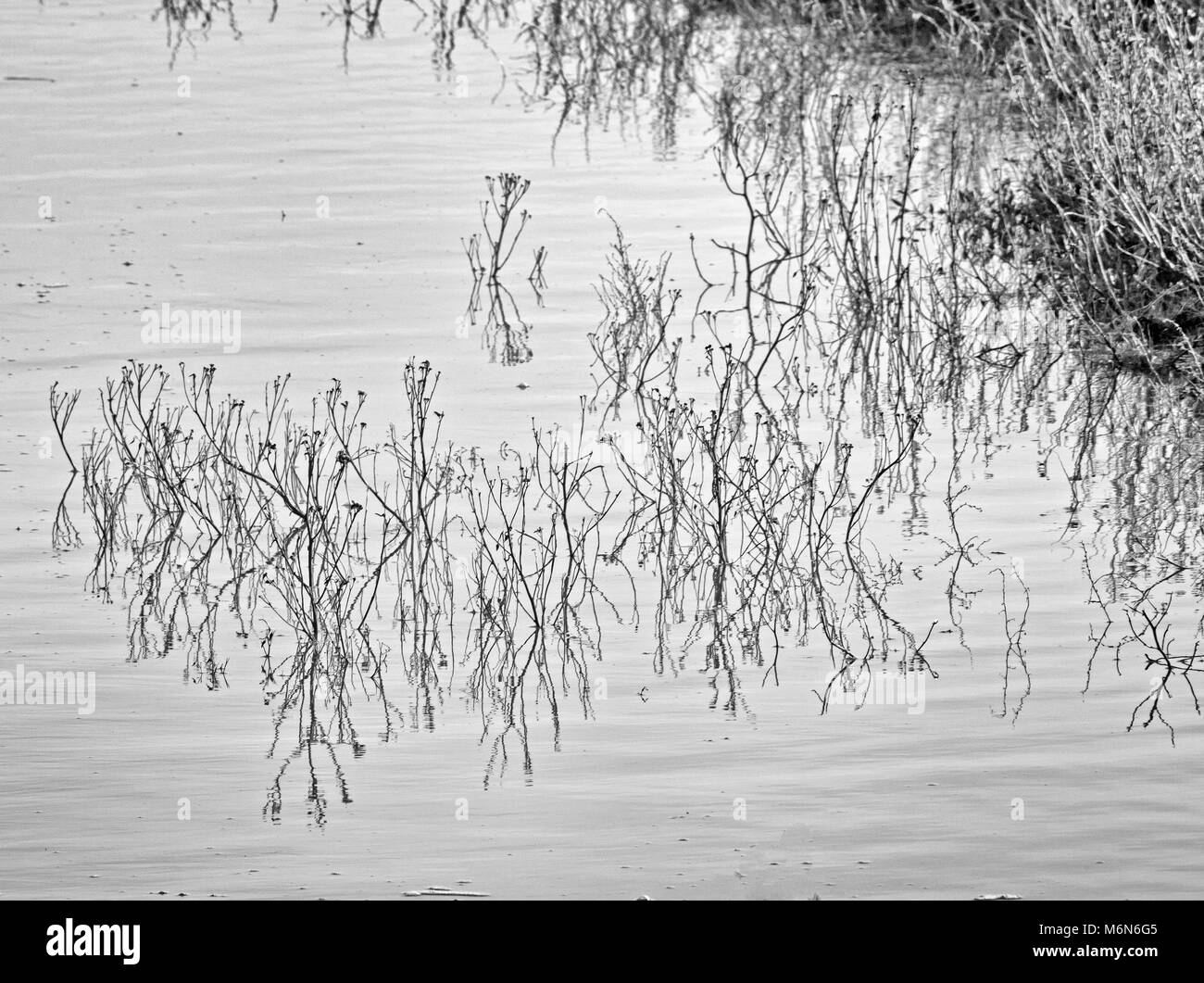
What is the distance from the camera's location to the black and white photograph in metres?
5.33

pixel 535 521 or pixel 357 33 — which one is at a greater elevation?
pixel 357 33

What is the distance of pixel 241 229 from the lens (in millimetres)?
11266

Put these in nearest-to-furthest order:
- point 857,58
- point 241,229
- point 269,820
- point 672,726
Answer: point 269,820
point 672,726
point 241,229
point 857,58

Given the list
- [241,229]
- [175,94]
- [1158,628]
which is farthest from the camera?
[175,94]

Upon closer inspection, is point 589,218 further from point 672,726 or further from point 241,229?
point 672,726

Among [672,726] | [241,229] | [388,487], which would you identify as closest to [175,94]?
[241,229]

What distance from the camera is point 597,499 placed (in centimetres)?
786

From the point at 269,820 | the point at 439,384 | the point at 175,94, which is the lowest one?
the point at 269,820

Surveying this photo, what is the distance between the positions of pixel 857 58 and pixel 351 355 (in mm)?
6986

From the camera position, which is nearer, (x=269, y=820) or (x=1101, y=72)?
(x=269, y=820)

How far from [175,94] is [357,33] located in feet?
7.09

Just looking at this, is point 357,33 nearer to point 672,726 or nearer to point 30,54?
point 30,54

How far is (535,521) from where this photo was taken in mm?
7523

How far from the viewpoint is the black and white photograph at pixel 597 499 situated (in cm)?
533
